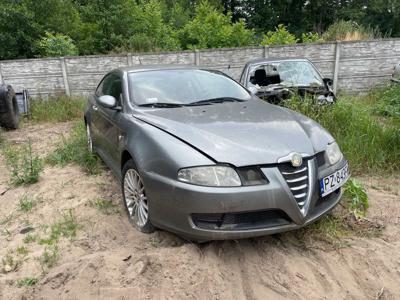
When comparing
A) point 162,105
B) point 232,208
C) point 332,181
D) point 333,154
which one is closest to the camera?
point 232,208

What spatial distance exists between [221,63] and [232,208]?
9049 millimetres

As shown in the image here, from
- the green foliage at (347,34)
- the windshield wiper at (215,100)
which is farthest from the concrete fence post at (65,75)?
the green foliage at (347,34)

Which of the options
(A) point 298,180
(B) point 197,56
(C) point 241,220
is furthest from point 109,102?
(B) point 197,56

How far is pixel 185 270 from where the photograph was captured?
262cm

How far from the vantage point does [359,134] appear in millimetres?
5207

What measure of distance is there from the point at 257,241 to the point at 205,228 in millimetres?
588

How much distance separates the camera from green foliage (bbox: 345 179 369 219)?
139 inches

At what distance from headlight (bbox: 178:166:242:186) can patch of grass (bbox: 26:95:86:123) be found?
25.0 feet

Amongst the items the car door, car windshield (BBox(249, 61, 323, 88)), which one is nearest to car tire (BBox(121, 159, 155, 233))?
the car door

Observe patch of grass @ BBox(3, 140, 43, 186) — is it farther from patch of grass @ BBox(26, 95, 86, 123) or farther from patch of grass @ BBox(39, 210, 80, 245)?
patch of grass @ BBox(26, 95, 86, 123)

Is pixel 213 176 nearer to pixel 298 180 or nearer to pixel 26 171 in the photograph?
pixel 298 180

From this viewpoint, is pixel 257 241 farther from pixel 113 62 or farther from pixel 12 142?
pixel 113 62

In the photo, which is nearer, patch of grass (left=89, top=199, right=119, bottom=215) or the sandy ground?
the sandy ground

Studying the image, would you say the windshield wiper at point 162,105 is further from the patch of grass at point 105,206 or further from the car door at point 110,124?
the patch of grass at point 105,206
